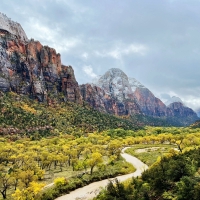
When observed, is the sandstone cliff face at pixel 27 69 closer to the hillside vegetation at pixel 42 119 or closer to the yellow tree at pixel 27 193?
the hillside vegetation at pixel 42 119

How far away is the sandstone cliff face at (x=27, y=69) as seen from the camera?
155250mm

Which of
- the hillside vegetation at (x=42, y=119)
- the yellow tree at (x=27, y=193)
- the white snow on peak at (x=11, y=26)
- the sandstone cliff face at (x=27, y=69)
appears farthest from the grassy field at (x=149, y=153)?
the white snow on peak at (x=11, y=26)

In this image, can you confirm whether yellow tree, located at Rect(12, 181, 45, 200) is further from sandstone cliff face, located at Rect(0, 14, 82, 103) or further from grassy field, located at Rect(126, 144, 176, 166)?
sandstone cliff face, located at Rect(0, 14, 82, 103)

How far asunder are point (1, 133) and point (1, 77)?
54247 mm

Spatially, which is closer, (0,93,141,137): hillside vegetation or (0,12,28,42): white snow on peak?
(0,93,141,137): hillside vegetation

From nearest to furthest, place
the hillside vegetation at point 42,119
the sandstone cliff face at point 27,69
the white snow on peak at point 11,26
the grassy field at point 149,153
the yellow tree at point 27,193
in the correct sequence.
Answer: the yellow tree at point 27,193
the grassy field at point 149,153
the hillside vegetation at point 42,119
the sandstone cliff face at point 27,69
the white snow on peak at point 11,26

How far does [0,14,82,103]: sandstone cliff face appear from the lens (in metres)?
155

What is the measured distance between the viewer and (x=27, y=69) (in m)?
166

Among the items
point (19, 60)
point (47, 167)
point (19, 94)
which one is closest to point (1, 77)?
point (19, 94)

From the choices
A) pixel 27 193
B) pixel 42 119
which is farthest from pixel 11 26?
pixel 27 193

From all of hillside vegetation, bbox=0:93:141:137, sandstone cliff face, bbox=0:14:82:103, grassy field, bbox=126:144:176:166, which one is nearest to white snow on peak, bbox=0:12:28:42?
sandstone cliff face, bbox=0:14:82:103

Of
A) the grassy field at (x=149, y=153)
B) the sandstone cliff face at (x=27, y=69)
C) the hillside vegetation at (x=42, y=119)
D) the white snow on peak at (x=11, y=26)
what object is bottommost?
the grassy field at (x=149, y=153)

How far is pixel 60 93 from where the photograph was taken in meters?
187

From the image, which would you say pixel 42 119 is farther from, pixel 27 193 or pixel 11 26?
pixel 11 26
